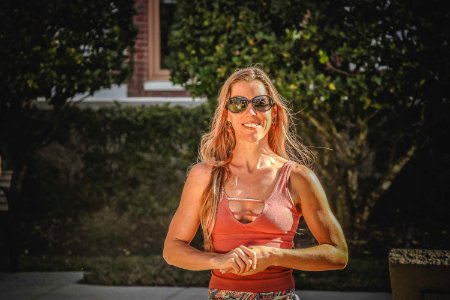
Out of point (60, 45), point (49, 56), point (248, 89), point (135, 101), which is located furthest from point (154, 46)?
point (248, 89)

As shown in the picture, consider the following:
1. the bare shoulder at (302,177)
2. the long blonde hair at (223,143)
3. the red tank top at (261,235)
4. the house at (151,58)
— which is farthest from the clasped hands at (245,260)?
the house at (151,58)

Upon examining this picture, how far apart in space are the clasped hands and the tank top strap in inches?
10.4

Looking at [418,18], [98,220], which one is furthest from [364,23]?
[98,220]

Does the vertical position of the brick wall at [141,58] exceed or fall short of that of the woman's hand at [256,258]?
it exceeds it

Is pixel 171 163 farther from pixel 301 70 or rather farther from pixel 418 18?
pixel 418 18

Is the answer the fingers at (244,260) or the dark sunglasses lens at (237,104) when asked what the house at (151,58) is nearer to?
the dark sunglasses lens at (237,104)

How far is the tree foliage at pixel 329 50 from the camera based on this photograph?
8406 millimetres

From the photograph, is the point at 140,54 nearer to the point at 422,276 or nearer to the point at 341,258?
the point at 422,276

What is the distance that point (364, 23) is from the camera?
8539mm

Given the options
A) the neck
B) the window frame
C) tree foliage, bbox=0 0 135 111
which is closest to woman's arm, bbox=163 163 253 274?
the neck

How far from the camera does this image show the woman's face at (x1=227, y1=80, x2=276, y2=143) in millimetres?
2908

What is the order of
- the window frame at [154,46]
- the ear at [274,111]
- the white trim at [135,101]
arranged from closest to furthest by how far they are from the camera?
the ear at [274,111] < the white trim at [135,101] < the window frame at [154,46]

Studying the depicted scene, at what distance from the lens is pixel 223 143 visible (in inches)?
120

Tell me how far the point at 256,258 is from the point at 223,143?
592 millimetres
